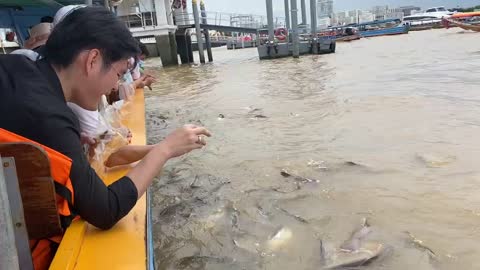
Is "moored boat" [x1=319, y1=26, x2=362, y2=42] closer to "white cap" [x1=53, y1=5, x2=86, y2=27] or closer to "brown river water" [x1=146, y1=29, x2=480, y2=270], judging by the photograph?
"brown river water" [x1=146, y1=29, x2=480, y2=270]

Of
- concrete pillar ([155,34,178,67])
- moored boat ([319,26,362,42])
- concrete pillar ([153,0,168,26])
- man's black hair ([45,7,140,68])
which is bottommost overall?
moored boat ([319,26,362,42])

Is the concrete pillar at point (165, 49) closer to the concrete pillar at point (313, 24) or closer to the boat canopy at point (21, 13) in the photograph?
the concrete pillar at point (313, 24)

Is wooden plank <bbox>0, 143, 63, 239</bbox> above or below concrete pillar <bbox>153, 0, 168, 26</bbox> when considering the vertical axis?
below

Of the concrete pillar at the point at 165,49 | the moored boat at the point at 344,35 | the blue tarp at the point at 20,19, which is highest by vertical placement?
the blue tarp at the point at 20,19

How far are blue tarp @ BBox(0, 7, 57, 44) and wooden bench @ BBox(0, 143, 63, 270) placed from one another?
624cm

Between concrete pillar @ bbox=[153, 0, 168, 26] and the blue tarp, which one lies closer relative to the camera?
the blue tarp

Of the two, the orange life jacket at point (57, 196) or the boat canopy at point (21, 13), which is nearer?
the orange life jacket at point (57, 196)

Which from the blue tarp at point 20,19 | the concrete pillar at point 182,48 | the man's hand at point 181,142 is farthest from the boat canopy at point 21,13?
the concrete pillar at point 182,48

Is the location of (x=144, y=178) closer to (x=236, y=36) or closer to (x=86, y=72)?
(x=86, y=72)

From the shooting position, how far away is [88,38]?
1588 mm

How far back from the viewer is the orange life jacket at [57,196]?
4.70 feet

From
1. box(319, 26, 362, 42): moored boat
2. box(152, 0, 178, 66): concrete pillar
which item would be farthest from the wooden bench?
box(319, 26, 362, 42): moored boat

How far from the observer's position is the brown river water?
2893 millimetres

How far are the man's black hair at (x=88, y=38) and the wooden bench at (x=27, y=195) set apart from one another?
0.42m
